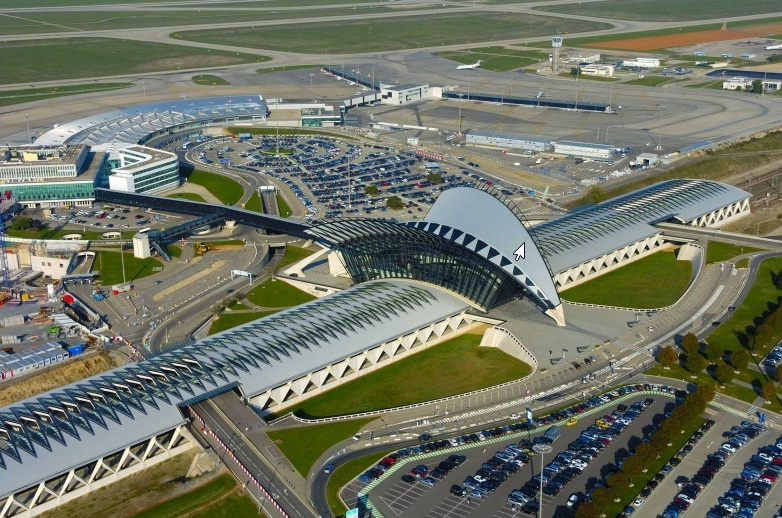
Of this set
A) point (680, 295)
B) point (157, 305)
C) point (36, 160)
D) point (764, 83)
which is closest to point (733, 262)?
point (680, 295)

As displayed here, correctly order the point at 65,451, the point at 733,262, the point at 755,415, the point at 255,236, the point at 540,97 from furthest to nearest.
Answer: the point at 540,97 → the point at 255,236 → the point at 733,262 → the point at 755,415 → the point at 65,451

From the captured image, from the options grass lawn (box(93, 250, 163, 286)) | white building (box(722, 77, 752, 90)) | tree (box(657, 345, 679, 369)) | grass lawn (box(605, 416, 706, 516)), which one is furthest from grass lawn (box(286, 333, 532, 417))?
white building (box(722, 77, 752, 90))

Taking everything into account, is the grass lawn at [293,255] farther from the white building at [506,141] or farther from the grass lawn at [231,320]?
the white building at [506,141]

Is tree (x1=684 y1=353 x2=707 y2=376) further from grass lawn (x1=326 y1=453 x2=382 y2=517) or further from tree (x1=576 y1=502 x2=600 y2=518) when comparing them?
grass lawn (x1=326 y1=453 x2=382 y2=517)

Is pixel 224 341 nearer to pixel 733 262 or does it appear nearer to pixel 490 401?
pixel 490 401

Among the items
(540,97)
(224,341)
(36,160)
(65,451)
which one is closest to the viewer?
(65,451)

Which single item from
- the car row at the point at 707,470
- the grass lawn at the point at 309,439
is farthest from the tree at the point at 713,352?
the grass lawn at the point at 309,439

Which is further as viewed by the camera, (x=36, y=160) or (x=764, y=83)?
(x=764, y=83)
